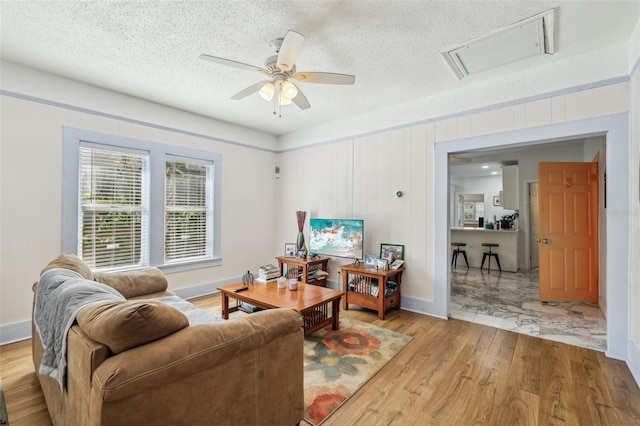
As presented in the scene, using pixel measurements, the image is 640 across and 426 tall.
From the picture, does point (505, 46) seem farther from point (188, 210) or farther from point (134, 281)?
point (188, 210)

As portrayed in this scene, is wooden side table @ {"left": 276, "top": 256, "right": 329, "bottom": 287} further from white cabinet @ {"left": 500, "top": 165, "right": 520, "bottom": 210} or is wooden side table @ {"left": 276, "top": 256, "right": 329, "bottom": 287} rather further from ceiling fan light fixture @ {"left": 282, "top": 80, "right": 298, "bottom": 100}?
white cabinet @ {"left": 500, "top": 165, "right": 520, "bottom": 210}

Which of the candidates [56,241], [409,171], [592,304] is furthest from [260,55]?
[592,304]

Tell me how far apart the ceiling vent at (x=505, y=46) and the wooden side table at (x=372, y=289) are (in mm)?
2385

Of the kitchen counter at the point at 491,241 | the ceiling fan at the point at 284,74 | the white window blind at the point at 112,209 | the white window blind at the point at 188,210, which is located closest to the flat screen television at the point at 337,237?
the white window blind at the point at 188,210

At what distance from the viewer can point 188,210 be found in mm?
4391

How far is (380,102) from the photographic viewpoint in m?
3.91

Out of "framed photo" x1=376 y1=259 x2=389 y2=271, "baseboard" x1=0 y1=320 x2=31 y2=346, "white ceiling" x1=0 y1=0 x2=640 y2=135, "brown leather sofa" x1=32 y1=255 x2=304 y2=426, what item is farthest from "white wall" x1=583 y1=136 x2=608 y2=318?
"baseboard" x1=0 y1=320 x2=31 y2=346

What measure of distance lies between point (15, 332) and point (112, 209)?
150cm

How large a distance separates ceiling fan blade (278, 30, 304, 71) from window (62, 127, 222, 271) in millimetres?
2608

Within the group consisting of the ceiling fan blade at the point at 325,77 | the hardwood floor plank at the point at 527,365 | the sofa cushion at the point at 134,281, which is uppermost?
the ceiling fan blade at the point at 325,77

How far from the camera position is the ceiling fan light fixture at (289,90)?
8.04ft

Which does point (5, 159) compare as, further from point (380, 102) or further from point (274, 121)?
point (380, 102)

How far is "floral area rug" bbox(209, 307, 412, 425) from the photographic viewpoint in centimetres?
201

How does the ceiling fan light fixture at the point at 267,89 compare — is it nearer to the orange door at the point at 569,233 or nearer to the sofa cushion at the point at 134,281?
the sofa cushion at the point at 134,281
